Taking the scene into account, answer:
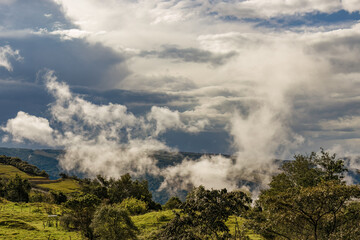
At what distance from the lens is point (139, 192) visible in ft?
507

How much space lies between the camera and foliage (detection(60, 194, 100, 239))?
5534cm

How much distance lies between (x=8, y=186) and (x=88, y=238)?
113570 mm

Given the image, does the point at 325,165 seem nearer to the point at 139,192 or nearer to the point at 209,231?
the point at 209,231

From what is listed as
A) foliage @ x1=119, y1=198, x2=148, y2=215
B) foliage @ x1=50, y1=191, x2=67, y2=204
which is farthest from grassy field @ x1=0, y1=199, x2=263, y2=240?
foliage @ x1=50, y1=191, x2=67, y2=204

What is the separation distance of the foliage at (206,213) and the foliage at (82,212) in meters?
33.0

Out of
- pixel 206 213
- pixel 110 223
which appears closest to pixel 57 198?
pixel 110 223

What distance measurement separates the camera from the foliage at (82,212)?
5534cm

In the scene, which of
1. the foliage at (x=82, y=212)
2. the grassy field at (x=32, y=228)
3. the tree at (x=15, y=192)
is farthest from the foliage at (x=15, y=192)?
the foliage at (x=82, y=212)

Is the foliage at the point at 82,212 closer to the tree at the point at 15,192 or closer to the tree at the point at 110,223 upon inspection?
the tree at the point at 110,223

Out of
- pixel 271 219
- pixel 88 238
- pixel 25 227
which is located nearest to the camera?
pixel 271 219

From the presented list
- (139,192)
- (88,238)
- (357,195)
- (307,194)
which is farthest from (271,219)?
(139,192)

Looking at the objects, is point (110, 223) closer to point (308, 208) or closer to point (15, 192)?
point (308, 208)

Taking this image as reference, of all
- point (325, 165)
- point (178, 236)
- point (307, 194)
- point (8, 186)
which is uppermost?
point (325, 165)

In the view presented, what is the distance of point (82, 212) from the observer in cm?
5662
